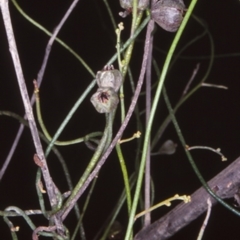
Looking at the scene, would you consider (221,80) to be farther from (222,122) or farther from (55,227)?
(55,227)

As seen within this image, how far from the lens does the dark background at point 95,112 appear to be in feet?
3.04

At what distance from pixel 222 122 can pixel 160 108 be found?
0.35ft

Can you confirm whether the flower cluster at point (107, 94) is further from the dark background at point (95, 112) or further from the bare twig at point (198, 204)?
the dark background at point (95, 112)

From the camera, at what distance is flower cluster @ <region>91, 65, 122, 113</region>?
1.31ft

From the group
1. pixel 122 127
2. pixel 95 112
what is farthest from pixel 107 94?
pixel 95 112

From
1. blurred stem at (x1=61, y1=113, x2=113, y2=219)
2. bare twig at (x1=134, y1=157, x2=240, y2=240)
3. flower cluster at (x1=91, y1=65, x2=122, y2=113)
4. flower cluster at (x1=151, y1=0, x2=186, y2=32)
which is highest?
flower cluster at (x1=151, y1=0, x2=186, y2=32)

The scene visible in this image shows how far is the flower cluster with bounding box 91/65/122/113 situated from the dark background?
49cm

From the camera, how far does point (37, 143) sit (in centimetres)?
39

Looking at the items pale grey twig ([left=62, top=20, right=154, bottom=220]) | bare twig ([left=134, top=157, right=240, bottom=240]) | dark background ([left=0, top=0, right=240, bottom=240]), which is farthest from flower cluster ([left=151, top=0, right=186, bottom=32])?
dark background ([left=0, top=0, right=240, bottom=240])

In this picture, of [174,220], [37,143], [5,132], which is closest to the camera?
[37,143]

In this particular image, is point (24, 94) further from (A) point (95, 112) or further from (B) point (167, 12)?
(A) point (95, 112)

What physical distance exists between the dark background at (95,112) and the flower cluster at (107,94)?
0.49 meters

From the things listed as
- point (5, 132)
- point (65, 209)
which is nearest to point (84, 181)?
point (65, 209)

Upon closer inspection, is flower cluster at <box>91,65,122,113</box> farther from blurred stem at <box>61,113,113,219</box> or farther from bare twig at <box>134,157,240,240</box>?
bare twig at <box>134,157,240,240</box>
